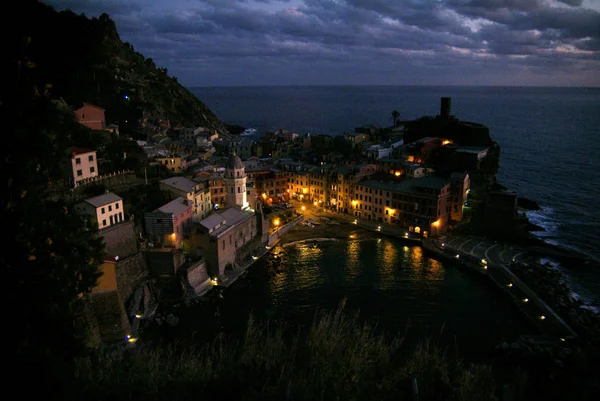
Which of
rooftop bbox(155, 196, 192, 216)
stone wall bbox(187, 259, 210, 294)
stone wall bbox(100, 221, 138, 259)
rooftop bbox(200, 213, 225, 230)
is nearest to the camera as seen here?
stone wall bbox(100, 221, 138, 259)

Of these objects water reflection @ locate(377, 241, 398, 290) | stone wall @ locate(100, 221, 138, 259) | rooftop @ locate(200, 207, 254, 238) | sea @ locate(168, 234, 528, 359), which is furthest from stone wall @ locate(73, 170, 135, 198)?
water reflection @ locate(377, 241, 398, 290)

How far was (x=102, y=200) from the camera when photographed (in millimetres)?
26891

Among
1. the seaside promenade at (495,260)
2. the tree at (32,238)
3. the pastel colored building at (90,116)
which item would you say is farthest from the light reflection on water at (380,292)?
the pastel colored building at (90,116)

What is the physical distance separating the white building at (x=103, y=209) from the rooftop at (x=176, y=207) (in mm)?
2792

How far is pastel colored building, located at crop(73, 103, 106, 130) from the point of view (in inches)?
1560

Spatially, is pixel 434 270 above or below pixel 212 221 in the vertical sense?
below

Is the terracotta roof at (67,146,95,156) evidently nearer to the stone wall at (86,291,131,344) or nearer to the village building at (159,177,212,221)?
the village building at (159,177,212,221)

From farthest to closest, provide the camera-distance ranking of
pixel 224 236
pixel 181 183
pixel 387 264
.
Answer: pixel 181 183, pixel 387 264, pixel 224 236

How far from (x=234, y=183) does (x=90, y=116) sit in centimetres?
1504

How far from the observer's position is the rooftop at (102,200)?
86.0 ft

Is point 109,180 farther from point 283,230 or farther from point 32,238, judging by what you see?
point 32,238

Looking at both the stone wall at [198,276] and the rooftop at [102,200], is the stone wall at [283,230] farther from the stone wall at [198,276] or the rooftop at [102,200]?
the rooftop at [102,200]

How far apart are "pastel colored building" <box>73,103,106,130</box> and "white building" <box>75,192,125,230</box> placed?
15215 millimetres

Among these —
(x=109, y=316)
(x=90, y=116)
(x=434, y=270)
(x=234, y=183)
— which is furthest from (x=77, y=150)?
(x=434, y=270)
